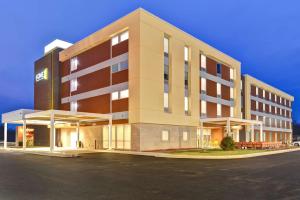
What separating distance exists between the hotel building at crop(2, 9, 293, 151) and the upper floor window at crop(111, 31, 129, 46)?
4.7 inches

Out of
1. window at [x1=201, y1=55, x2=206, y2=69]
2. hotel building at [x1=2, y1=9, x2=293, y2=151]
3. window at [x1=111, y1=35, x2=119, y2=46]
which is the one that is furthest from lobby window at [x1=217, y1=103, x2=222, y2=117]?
window at [x1=111, y1=35, x2=119, y2=46]

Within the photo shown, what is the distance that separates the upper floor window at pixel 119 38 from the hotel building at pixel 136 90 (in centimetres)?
12

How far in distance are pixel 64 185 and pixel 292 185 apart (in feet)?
29.0

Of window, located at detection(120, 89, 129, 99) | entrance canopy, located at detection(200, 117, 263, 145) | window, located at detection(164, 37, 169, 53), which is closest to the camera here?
window, located at detection(120, 89, 129, 99)

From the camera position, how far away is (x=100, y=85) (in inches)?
1534

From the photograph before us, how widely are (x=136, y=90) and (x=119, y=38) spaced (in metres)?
7.81

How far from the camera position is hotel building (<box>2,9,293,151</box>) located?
33.4 metres

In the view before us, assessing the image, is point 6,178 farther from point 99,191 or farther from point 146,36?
point 146,36

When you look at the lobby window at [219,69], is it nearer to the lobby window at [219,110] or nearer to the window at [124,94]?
the lobby window at [219,110]

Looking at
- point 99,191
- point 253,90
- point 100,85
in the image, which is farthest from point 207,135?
point 99,191

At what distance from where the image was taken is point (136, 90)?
32844 mm

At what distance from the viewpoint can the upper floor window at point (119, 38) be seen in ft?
117

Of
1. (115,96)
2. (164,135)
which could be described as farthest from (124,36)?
(164,135)

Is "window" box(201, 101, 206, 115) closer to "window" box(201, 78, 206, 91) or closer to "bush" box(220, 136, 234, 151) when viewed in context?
"window" box(201, 78, 206, 91)
